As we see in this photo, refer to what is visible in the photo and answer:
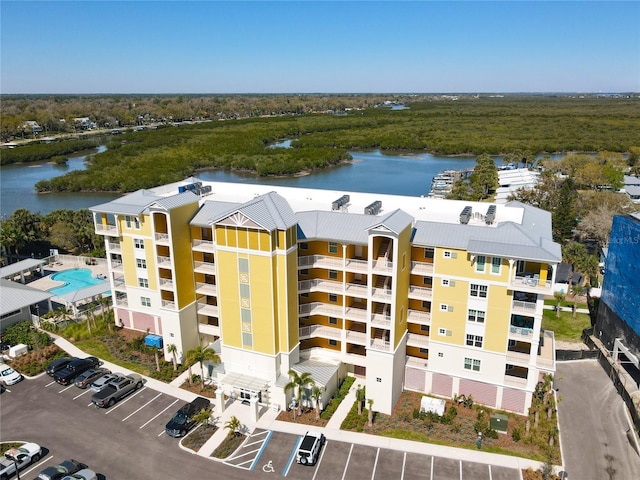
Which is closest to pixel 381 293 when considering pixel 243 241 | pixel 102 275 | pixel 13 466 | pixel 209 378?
pixel 243 241

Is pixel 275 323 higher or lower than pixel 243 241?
lower

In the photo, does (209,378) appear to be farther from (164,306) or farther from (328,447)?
(328,447)

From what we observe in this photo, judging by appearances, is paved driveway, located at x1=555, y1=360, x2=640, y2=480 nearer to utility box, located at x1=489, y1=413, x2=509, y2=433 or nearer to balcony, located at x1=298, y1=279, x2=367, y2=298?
utility box, located at x1=489, y1=413, x2=509, y2=433

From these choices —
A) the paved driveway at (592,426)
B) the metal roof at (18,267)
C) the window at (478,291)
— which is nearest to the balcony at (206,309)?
the window at (478,291)

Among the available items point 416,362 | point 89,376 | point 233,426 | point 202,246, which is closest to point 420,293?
point 416,362

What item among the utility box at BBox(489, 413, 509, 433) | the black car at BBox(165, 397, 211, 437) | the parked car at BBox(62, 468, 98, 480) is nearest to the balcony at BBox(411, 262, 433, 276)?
the utility box at BBox(489, 413, 509, 433)

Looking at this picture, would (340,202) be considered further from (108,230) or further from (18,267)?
(18,267)

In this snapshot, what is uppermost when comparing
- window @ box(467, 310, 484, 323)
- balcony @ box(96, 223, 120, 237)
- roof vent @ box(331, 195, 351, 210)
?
roof vent @ box(331, 195, 351, 210)
